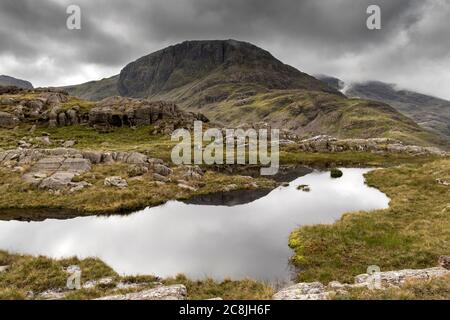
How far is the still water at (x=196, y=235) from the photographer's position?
27.0 m

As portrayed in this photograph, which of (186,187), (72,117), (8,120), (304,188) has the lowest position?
(304,188)

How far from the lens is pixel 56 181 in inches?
2074

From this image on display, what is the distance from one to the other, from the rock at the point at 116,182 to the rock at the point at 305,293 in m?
39.8

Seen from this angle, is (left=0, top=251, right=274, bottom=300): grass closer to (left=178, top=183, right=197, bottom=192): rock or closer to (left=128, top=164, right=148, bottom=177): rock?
(left=178, top=183, right=197, bottom=192): rock

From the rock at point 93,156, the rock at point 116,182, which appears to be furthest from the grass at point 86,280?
the rock at point 93,156

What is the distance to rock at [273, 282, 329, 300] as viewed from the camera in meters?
17.9

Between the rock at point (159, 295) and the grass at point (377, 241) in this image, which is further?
the grass at point (377, 241)

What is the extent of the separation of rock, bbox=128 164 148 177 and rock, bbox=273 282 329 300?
4627 cm

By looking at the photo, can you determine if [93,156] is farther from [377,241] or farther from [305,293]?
[305,293]

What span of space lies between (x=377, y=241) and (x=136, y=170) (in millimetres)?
44740

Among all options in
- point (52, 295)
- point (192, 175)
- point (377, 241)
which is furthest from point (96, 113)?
point (377, 241)

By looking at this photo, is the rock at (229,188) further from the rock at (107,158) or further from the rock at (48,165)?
the rock at (48,165)
